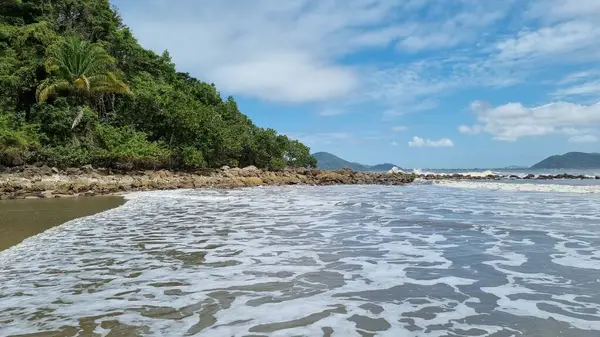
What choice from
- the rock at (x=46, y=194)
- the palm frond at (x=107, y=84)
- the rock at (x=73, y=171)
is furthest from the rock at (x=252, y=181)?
the rock at (x=46, y=194)

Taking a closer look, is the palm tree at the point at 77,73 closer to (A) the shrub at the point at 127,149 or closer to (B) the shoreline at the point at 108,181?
(A) the shrub at the point at 127,149

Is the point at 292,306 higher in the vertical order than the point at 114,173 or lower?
lower

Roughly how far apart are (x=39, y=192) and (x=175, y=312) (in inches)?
733

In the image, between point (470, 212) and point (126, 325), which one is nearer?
point (126, 325)

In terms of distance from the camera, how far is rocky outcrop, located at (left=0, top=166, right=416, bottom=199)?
20.0 m

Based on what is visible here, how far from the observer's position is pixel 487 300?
481 centimetres

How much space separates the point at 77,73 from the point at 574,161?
144 metres

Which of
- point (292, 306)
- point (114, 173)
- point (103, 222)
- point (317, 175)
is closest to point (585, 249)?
point (292, 306)

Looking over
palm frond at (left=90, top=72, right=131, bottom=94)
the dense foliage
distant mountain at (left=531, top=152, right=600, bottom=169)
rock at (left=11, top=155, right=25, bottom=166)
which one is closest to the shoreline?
rock at (left=11, top=155, right=25, bottom=166)

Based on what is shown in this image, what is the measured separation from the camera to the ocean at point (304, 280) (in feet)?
13.4

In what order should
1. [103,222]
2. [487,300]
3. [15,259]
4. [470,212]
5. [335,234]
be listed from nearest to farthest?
[487,300] → [15,259] → [335,234] → [103,222] → [470,212]

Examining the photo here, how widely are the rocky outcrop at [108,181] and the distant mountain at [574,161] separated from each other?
12188 cm

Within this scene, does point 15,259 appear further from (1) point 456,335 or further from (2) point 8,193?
(2) point 8,193

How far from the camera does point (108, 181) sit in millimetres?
23859
